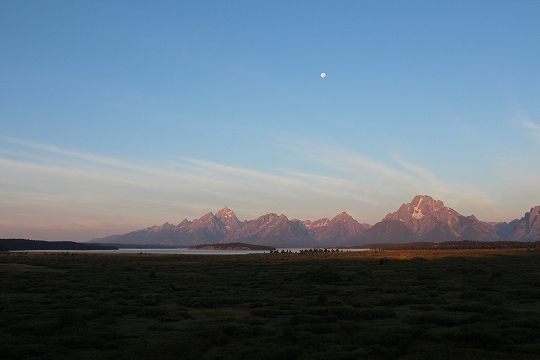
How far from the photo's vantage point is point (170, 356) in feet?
56.7

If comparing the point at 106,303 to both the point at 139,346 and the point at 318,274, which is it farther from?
the point at 318,274

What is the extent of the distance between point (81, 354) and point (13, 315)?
12909 mm

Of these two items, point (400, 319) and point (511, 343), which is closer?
point (511, 343)

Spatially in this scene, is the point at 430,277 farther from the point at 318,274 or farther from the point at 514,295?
the point at 514,295

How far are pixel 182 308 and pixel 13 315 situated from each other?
10.7 metres

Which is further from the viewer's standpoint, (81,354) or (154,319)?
(154,319)

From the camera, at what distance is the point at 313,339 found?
19531 mm

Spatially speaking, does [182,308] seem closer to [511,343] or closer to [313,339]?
[313,339]

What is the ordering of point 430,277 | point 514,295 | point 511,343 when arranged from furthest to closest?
point 430,277 → point 514,295 → point 511,343

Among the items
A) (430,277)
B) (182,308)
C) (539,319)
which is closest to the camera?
(539,319)

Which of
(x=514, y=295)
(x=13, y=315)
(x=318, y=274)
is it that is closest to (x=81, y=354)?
(x=13, y=315)

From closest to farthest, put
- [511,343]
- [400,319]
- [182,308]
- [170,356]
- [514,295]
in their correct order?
[170,356] < [511,343] < [400,319] < [182,308] < [514,295]

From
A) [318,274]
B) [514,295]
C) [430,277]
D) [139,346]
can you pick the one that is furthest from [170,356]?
[430,277]

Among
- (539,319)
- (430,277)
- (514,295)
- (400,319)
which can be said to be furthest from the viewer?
(430,277)
